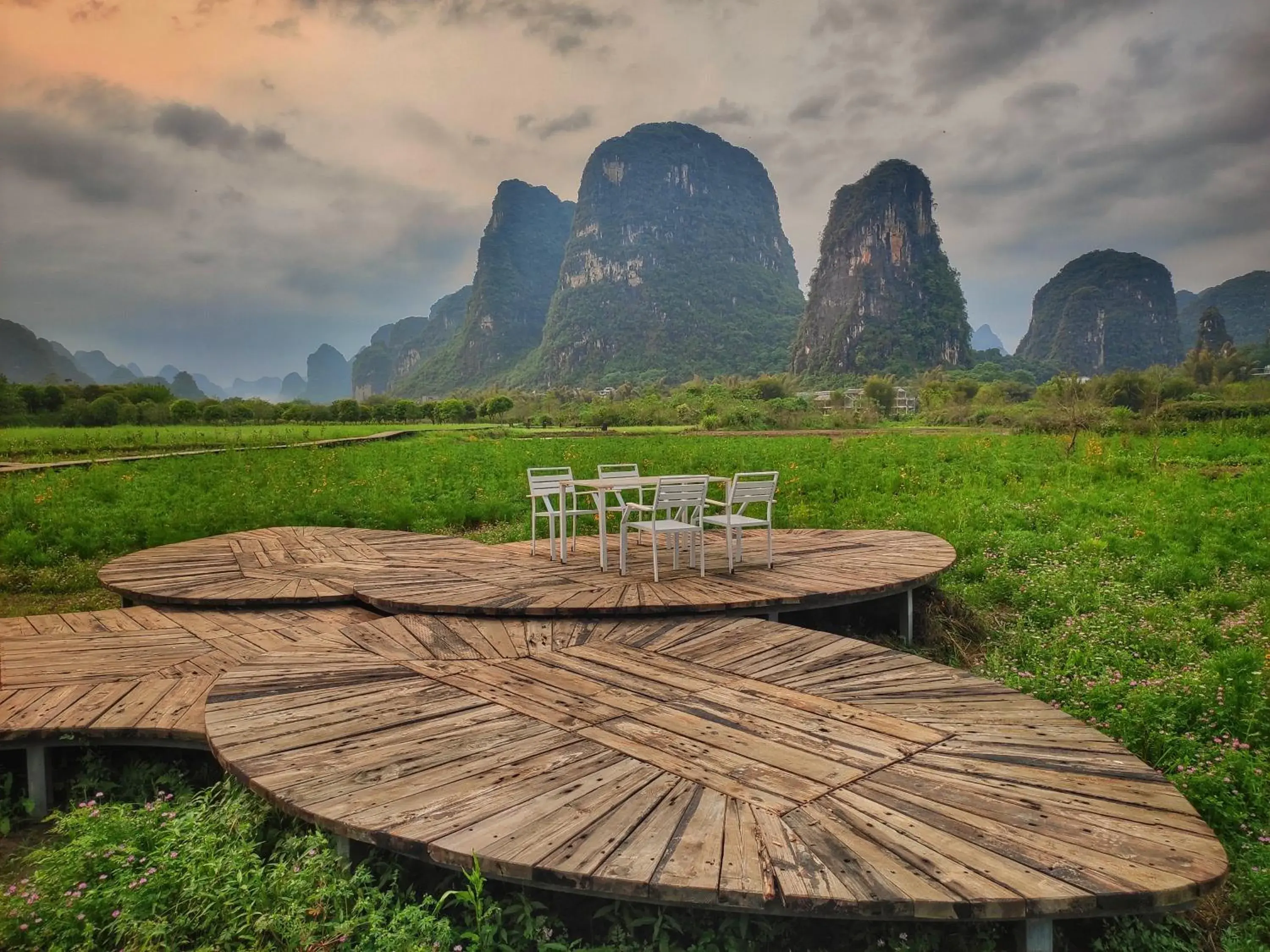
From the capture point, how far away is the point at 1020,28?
158 ft

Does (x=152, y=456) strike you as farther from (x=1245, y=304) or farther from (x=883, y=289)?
(x=1245, y=304)

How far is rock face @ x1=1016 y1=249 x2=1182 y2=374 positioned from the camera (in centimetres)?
11169

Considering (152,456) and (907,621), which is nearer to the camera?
(907,621)

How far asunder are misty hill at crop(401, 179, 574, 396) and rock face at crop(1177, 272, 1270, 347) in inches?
5247

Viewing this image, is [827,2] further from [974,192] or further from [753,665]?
[974,192]

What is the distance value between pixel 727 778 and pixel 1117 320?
143165mm

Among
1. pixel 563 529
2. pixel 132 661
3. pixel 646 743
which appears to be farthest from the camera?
pixel 563 529

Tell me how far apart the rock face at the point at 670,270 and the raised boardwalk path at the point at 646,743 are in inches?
4636

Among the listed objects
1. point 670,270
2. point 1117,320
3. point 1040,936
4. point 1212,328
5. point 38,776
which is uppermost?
point 670,270

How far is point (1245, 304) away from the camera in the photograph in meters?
109

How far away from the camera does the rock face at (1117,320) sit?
11169 cm

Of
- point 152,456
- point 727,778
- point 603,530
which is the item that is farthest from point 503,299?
point 727,778

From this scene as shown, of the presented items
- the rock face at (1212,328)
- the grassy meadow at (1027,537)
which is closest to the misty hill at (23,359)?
the grassy meadow at (1027,537)

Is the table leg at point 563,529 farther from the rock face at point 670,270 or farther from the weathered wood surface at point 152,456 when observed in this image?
the rock face at point 670,270
